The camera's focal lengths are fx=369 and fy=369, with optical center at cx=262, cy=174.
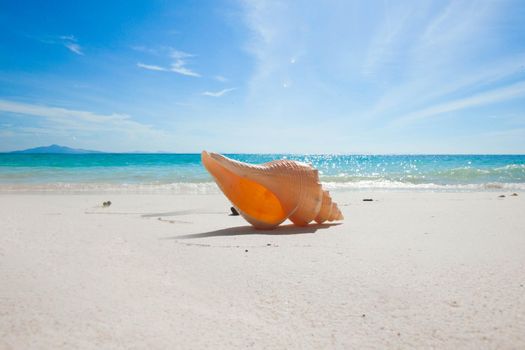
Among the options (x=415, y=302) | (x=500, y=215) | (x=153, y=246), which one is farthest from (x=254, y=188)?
(x=500, y=215)

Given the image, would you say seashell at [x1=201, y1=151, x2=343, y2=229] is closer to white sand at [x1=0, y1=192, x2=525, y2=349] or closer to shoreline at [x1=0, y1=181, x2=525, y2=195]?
white sand at [x1=0, y1=192, x2=525, y2=349]

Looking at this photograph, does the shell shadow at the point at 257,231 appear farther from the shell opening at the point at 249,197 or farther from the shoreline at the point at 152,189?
the shoreline at the point at 152,189

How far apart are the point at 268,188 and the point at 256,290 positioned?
2616 mm

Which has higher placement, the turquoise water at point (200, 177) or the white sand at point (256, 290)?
the white sand at point (256, 290)

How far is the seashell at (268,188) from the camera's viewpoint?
4.82 metres

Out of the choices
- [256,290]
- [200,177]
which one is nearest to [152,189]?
[200,177]

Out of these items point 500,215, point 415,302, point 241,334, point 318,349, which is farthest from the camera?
point 500,215

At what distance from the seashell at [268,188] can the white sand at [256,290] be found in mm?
766

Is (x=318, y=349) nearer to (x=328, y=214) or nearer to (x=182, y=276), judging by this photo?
(x=182, y=276)

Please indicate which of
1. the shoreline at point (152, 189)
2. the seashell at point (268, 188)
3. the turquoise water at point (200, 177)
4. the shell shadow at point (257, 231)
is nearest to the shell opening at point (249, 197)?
the seashell at point (268, 188)

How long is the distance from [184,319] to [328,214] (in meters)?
3.56

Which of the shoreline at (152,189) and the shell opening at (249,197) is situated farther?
the shoreline at (152,189)

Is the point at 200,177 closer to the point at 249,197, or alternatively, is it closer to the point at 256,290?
the point at 249,197

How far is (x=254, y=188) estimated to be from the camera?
4.97 metres
